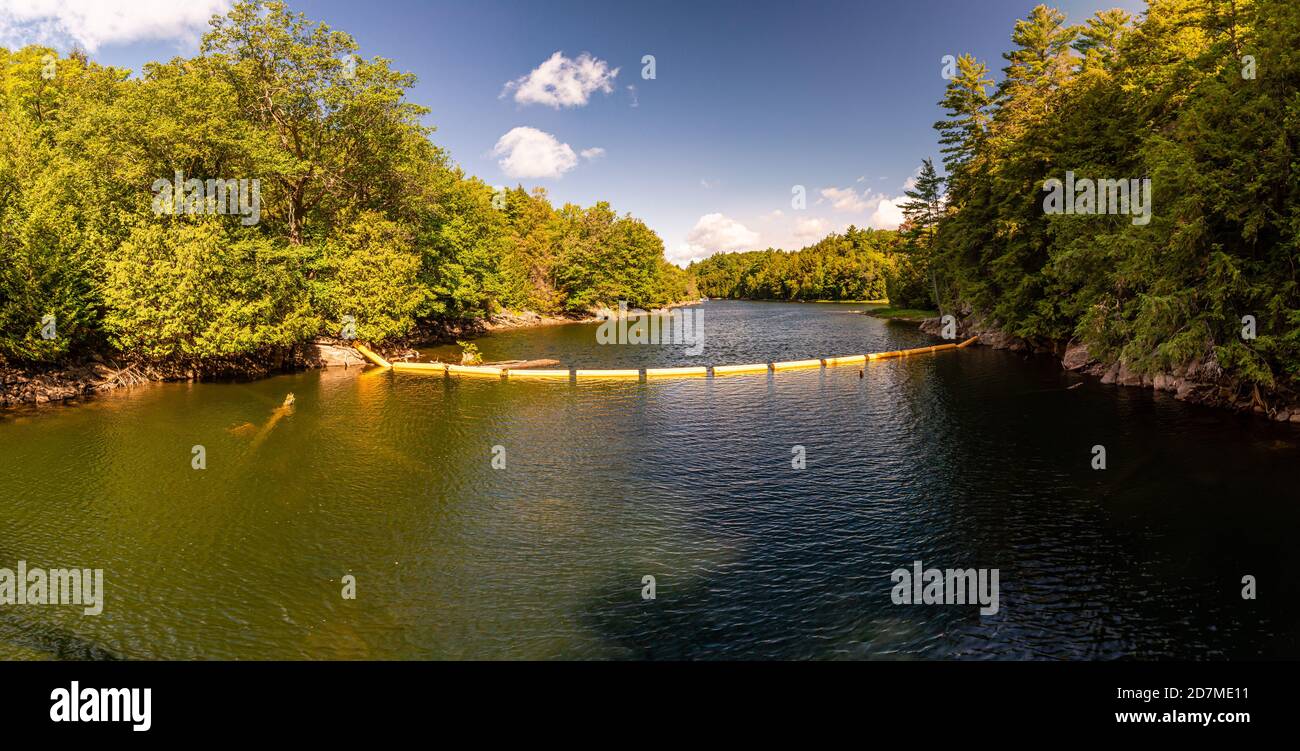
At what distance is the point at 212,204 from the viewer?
4462cm

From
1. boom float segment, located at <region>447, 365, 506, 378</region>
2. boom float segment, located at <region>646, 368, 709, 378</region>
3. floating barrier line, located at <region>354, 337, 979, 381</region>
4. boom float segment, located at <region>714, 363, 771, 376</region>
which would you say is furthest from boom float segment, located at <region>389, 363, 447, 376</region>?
boom float segment, located at <region>714, 363, 771, 376</region>

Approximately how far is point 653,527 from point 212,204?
4471 centimetres

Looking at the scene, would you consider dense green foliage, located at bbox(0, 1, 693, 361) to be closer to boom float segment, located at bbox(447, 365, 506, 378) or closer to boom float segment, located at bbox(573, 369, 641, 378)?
boom float segment, located at bbox(447, 365, 506, 378)

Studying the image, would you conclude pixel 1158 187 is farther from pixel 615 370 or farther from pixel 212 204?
pixel 212 204

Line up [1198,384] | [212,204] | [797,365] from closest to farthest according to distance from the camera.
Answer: [1198,384]
[212,204]
[797,365]

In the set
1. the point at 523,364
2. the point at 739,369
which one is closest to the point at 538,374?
the point at 523,364

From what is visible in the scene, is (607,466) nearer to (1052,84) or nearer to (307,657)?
(307,657)

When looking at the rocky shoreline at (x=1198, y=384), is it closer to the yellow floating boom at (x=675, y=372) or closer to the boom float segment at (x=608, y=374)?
the yellow floating boom at (x=675, y=372)

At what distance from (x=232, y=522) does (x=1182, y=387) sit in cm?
5044

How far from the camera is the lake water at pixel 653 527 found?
14.3 m

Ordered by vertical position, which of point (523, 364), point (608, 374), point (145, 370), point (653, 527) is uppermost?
point (523, 364)

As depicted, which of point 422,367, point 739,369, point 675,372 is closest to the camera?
point 675,372

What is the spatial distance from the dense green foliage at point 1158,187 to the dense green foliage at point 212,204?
57.2 metres
